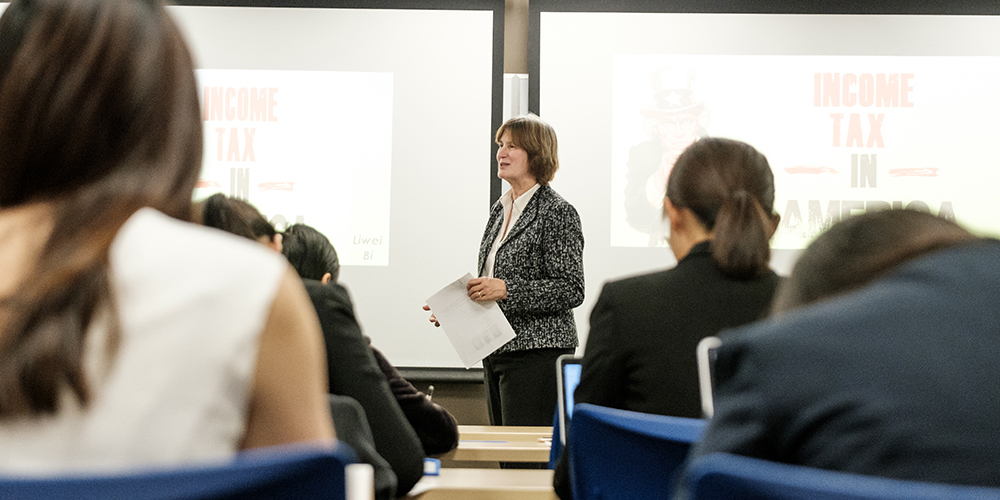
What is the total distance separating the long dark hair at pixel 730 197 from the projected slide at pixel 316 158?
2516 mm

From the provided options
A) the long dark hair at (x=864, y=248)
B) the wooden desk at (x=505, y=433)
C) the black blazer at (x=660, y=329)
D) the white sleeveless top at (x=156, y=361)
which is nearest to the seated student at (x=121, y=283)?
the white sleeveless top at (x=156, y=361)

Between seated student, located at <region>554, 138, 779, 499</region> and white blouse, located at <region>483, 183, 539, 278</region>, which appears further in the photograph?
white blouse, located at <region>483, 183, 539, 278</region>

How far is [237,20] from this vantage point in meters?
3.92

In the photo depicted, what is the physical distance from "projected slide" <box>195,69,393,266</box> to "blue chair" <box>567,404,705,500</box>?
2.79 meters

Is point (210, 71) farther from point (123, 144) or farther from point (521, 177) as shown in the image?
point (123, 144)

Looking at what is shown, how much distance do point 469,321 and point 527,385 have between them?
312mm

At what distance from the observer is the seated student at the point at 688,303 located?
4.54ft

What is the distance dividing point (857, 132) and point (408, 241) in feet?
7.68

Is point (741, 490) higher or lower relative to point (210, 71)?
lower

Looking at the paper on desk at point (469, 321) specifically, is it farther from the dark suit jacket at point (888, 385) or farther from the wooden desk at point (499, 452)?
the dark suit jacket at point (888, 385)

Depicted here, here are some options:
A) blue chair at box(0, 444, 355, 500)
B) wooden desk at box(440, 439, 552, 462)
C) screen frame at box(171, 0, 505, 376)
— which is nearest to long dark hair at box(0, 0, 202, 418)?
blue chair at box(0, 444, 355, 500)

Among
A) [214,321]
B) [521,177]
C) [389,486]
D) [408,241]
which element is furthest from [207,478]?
[408,241]

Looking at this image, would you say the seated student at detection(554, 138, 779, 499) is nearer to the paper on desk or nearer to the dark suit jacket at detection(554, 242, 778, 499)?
the dark suit jacket at detection(554, 242, 778, 499)

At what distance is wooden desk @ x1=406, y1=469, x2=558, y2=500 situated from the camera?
4.45 feet
